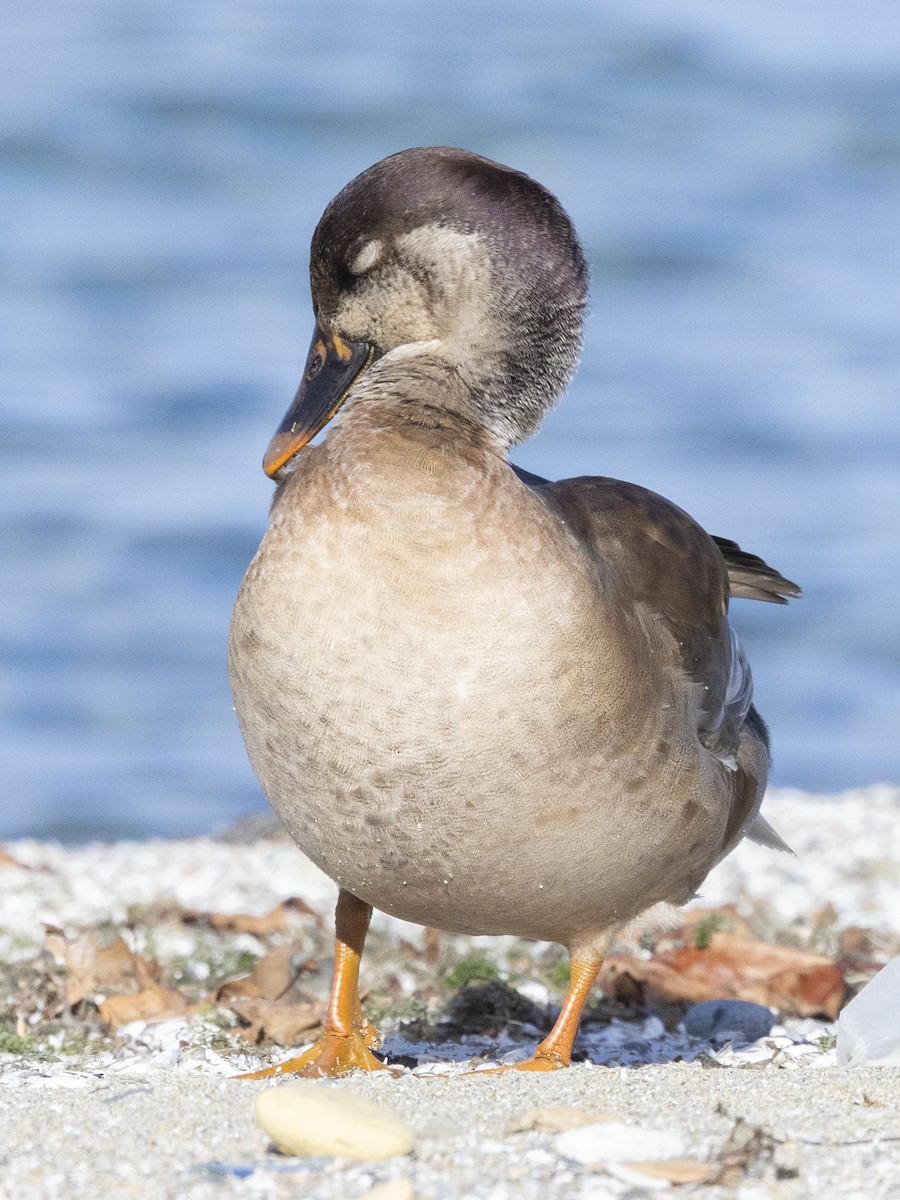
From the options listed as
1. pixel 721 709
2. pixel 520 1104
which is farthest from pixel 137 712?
pixel 520 1104

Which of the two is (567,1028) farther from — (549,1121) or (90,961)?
(90,961)

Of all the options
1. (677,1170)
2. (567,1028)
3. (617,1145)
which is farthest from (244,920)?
(677,1170)

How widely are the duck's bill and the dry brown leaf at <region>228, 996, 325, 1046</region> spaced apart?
1.51 m

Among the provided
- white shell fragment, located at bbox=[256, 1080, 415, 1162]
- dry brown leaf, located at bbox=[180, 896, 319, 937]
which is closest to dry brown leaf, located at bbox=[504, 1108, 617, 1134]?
white shell fragment, located at bbox=[256, 1080, 415, 1162]

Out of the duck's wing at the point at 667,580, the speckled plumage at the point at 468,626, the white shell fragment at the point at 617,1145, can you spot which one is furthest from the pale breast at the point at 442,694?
the white shell fragment at the point at 617,1145

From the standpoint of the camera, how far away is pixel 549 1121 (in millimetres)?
2855

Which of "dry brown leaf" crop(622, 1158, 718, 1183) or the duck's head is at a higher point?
the duck's head

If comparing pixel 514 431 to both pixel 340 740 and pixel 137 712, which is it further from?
pixel 137 712

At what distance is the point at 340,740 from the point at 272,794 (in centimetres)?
39

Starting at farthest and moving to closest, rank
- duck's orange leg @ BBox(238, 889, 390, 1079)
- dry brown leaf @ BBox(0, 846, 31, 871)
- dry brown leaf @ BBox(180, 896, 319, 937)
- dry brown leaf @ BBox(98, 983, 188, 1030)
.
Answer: dry brown leaf @ BBox(0, 846, 31, 871) → dry brown leaf @ BBox(180, 896, 319, 937) → dry brown leaf @ BBox(98, 983, 188, 1030) → duck's orange leg @ BBox(238, 889, 390, 1079)

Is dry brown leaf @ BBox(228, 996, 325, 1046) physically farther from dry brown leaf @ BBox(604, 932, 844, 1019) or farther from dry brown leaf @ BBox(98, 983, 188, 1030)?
dry brown leaf @ BBox(604, 932, 844, 1019)

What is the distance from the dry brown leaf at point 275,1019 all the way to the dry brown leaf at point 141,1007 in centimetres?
16

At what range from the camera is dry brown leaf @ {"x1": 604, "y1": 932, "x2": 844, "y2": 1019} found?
519 cm

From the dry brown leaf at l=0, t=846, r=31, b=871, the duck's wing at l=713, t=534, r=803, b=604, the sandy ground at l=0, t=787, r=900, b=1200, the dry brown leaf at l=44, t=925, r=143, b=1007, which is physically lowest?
the dry brown leaf at l=0, t=846, r=31, b=871
